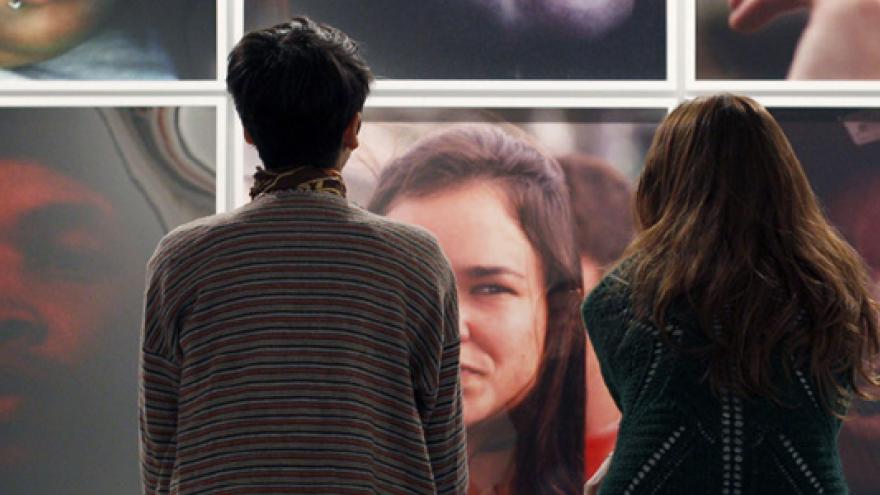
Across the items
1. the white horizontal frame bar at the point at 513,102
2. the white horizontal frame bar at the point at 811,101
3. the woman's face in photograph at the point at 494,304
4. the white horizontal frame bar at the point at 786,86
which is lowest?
the woman's face in photograph at the point at 494,304

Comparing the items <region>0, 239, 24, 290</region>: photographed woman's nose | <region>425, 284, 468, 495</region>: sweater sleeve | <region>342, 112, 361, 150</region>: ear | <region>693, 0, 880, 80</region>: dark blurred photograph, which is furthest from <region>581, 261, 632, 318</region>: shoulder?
<region>0, 239, 24, 290</region>: photographed woman's nose

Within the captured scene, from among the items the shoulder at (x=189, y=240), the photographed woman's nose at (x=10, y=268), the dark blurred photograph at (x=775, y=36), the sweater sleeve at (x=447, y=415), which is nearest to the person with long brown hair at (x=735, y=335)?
the sweater sleeve at (x=447, y=415)

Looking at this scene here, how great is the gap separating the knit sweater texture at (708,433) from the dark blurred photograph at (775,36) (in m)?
1.63

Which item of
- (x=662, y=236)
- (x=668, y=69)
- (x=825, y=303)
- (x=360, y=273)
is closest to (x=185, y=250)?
(x=360, y=273)

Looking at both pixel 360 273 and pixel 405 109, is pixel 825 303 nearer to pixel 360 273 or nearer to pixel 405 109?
pixel 360 273

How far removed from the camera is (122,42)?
3.62m

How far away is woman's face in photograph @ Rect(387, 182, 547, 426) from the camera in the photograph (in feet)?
11.6

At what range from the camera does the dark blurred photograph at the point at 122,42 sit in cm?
361

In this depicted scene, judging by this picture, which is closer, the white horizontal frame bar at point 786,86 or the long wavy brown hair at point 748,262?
the long wavy brown hair at point 748,262

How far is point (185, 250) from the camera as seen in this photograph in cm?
207

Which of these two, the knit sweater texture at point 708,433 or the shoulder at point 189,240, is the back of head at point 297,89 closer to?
the shoulder at point 189,240

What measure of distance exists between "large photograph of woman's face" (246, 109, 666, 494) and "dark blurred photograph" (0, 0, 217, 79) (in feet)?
1.68

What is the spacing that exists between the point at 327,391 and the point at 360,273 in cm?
18

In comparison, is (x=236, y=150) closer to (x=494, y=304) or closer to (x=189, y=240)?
(x=494, y=304)
